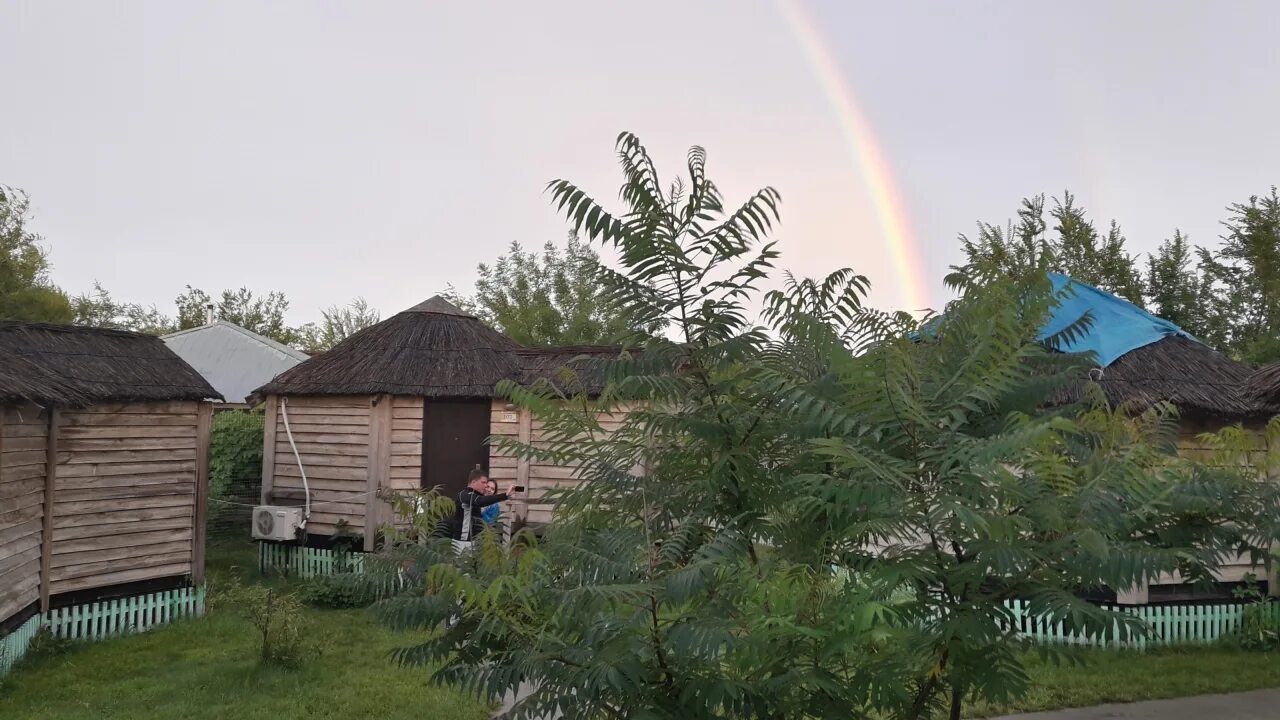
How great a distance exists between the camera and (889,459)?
2568mm

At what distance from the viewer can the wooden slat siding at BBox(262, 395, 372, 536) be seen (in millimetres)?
14164

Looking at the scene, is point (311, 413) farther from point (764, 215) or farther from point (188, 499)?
point (764, 215)

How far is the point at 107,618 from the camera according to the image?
33.7 ft

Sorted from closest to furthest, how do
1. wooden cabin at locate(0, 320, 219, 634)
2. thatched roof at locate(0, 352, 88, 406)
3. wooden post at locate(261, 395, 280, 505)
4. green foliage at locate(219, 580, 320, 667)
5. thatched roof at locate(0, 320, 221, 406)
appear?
thatched roof at locate(0, 352, 88, 406)
thatched roof at locate(0, 320, 221, 406)
wooden cabin at locate(0, 320, 219, 634)
green foliage at locate(219, 580, 320, 667)
wooden post at locate(261, 395, 280, 505)

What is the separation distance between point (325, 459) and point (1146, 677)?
38.9 feet

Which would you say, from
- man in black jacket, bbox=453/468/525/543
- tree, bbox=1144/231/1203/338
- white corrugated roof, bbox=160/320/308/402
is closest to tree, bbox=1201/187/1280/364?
tree, bbox=1144/231/1203/338

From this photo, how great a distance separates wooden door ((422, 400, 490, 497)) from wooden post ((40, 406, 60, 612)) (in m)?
5.44

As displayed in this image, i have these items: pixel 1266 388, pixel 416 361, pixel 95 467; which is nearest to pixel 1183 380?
pixel 1266 388

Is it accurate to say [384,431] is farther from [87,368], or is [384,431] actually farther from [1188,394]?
[1188,394]

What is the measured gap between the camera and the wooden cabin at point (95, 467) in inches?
344

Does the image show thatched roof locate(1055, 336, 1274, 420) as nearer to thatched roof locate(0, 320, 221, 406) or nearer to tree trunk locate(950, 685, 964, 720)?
tree trunk locate(950, 685, 964, 720)

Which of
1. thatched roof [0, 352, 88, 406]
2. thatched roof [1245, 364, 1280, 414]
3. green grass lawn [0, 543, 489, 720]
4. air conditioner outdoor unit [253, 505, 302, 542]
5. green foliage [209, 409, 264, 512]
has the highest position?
thatched roof [1245, 364, 1280, 414]

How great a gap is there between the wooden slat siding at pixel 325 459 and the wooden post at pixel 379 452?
0.43 feet

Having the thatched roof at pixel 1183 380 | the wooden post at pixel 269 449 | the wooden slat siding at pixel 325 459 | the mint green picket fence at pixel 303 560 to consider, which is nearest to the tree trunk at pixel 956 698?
the thatched roof at pixel 1183 380
